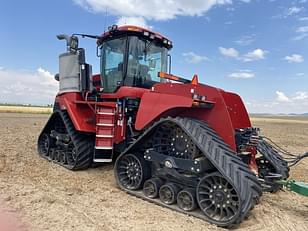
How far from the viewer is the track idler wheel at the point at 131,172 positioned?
5.74m

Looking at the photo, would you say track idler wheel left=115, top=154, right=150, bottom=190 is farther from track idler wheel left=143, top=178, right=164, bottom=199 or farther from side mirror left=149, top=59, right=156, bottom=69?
side mirror left=149, top=59, right=156, bottom=69

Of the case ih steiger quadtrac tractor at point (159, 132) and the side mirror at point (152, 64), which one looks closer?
the case ih steiger quadtrac tractor at point (159, 132)

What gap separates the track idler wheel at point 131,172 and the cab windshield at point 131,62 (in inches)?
66.4

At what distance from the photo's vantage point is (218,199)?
453 cm

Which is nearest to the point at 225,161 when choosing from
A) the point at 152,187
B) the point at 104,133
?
the point at 152,187

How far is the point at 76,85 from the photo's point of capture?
310 inches

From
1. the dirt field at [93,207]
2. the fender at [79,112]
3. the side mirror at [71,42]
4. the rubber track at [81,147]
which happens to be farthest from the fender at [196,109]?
the side mirror at [71,42]

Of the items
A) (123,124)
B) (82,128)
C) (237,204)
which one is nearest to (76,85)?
(82,128)

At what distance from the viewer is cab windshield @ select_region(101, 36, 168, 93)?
682 centimetres

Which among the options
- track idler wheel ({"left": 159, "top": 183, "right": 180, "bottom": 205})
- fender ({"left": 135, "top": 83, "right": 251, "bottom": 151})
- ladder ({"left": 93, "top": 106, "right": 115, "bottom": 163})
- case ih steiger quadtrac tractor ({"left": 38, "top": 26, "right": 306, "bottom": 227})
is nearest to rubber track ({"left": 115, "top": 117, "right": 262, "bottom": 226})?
case ih steiger quadtrac tractor ({"left": 38, "top": 26, "right": 306, "bottom": 227})

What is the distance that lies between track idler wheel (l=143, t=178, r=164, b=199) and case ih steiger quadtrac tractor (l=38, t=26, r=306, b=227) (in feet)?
0.06

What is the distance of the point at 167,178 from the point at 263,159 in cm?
226

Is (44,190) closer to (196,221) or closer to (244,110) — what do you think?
(196,221)

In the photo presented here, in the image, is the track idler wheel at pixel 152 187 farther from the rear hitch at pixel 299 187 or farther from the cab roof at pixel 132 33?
the cab roof at pixel 132 33
